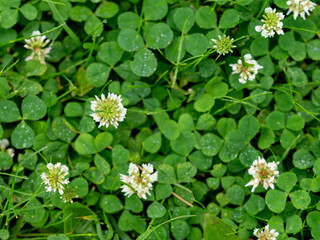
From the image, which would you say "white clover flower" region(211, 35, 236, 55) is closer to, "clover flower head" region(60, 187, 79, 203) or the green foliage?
the green foliage

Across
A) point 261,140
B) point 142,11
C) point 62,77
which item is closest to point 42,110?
point 62,77

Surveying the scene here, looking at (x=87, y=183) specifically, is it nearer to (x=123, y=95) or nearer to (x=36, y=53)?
(x=123, y=95)

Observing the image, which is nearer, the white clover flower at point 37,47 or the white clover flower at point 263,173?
the white clover flower at point 263,173

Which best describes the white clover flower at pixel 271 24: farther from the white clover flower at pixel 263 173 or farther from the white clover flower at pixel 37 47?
the white clover flower at pixel 37 47

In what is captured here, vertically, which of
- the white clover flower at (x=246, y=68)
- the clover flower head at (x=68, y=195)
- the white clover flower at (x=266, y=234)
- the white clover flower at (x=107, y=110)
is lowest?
the white clover flower at (x=266, y=234)

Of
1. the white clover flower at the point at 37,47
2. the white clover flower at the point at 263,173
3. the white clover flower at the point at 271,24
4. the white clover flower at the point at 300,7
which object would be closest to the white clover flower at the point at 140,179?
the white clover flower at the point at 263,173

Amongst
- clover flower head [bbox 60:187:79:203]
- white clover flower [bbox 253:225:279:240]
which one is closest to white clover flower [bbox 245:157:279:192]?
white clover flower [bbox 253:225:279:240]
